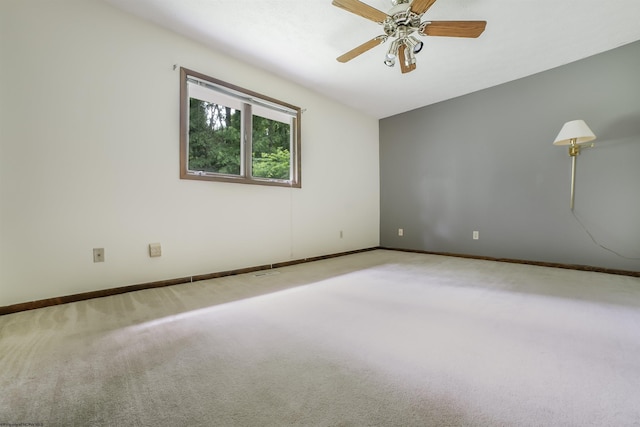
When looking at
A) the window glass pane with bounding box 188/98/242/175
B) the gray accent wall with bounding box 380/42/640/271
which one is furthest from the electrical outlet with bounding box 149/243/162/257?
the gray accent wall with bounding box 380/42/640/271

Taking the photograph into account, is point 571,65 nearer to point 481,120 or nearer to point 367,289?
point 481,120

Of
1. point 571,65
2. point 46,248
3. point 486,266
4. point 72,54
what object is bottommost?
point 486,266

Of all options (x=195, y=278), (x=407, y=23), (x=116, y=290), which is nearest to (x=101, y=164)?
(x=116, y=290)

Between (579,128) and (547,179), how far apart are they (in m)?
0.67

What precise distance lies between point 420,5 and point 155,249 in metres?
2.86

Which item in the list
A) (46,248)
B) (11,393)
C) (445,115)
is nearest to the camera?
(11,393)

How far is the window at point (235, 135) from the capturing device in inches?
102

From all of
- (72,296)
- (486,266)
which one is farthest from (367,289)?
(72,296)

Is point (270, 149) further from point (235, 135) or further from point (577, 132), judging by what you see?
point (577, 132)

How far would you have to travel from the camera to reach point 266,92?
10.3ft

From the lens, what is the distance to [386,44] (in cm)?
262

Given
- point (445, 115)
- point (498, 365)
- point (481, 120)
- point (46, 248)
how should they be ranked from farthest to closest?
point (445, 115) < point (481, 120) < point (46, 248) < point (498, 365)

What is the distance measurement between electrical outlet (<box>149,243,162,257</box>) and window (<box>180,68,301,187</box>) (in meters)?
0.68

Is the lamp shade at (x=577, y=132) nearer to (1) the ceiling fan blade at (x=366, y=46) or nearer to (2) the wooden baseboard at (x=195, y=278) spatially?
(2) the wooden baseboard at (x=195, y=278)
